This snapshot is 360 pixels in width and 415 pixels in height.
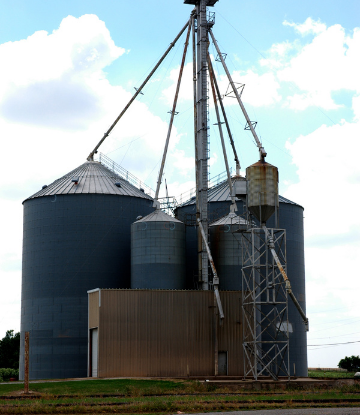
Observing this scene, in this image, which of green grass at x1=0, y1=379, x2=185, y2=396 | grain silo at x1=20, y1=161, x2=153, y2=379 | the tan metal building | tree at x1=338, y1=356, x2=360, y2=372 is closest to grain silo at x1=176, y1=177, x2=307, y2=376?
grain silo at x1=20, y1=161, x2=153, y2=379

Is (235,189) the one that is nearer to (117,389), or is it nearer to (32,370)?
(117,389)

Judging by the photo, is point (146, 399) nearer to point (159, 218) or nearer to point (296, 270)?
point (159, 218)

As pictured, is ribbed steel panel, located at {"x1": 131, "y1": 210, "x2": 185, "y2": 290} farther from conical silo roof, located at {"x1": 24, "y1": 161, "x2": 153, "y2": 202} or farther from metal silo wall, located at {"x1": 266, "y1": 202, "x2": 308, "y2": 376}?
metal silo wall, located at {"x1": 266, "y1": 202, "x2": 308, "y2": 376}

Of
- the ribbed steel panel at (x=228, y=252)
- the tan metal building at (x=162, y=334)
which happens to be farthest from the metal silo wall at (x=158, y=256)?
the tan metal building at (x=162, y=334)

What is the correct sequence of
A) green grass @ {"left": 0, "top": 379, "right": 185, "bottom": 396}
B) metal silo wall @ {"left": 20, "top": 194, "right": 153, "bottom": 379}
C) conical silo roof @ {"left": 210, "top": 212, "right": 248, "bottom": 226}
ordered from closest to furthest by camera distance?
green grass @ {"left": 0, "top": 379, "right": 185, "bottom": 396}, conical silo roof @ {"left": 210, "top": 212, "right": 248, "bottom": 226}, metal silo wall @ {"left": 20, "top": 194, "right": 153, "bottom": 379}

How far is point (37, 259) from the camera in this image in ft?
211

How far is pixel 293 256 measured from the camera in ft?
216

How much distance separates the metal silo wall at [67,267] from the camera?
201ft

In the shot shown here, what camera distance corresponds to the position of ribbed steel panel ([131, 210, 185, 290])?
57.9 meters

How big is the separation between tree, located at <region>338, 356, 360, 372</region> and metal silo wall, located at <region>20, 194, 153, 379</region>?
62418 millimetres

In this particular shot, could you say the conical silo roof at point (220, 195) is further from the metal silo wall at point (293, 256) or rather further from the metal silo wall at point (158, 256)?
the metal silo wall at point (158, 256)

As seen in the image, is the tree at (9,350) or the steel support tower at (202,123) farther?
the tree at (9,350)

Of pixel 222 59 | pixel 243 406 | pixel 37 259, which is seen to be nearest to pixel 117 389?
pixel 243 406

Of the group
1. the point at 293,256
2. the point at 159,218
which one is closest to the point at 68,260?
the point at 159,218
